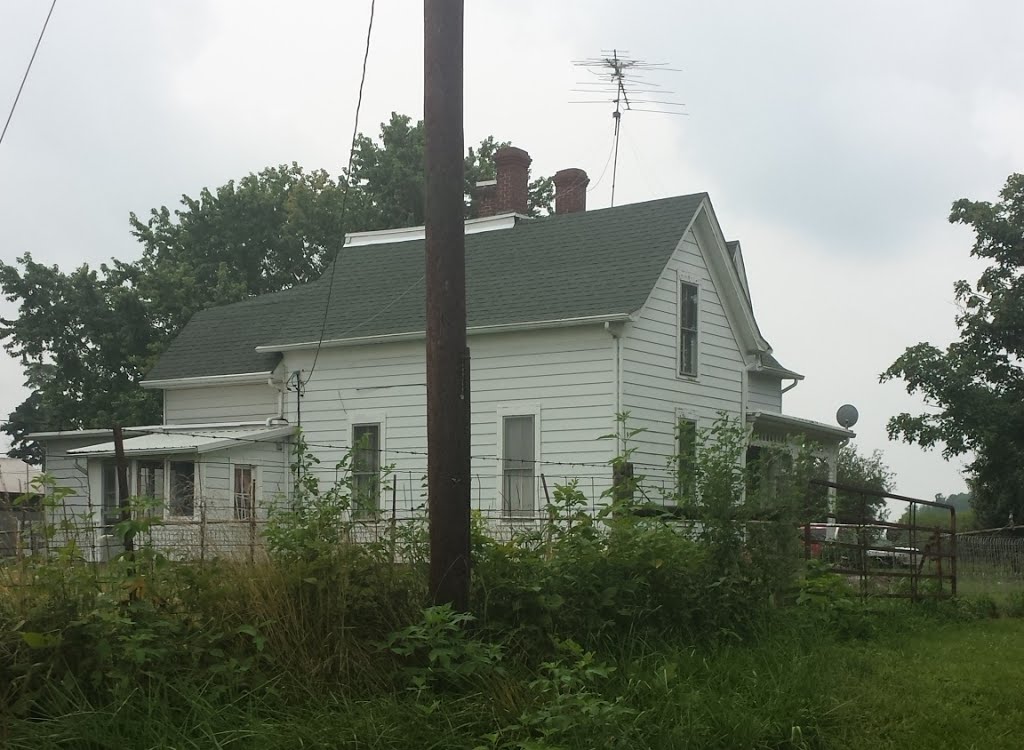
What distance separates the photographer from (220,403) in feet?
74.2

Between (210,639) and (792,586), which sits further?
(792,586)

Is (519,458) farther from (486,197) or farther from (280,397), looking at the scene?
(486,197)

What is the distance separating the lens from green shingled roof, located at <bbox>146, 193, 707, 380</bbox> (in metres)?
18.9

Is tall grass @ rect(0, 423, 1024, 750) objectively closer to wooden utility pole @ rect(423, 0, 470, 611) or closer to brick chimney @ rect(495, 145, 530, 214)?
wooden utility pole @ rect(423, 0, 470, 611)

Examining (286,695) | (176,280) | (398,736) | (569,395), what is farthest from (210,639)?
(176,280)

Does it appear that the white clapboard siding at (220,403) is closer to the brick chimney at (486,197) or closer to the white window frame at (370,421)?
the white window frame at (370,421)

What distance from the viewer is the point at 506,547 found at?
8898mm

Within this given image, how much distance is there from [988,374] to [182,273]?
78.1 ft

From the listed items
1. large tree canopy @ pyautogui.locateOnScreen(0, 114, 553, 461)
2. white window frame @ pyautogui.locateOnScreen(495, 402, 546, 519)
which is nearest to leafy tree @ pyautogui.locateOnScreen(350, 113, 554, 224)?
large tree canopy @ pyautogui.locateOnScreen(0, 114, 553, 461)

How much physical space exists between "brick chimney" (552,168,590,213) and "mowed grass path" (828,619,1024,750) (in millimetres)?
15105

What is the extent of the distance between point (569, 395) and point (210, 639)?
1151 cm

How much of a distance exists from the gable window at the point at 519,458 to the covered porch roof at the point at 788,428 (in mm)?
4805

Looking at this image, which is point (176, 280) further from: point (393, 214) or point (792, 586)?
point (792, 586)

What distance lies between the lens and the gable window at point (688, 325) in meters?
19.7
